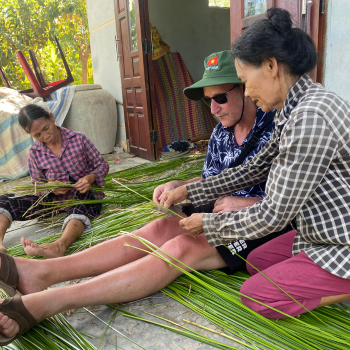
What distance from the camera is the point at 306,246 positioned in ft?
4.30

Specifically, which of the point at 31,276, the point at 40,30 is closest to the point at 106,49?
the point at 31,276

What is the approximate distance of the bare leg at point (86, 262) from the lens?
1.55 meters

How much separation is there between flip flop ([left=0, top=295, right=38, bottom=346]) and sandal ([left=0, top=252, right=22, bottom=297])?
0.19 meters

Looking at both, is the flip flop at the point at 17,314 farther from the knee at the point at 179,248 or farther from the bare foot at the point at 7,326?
the knee at the point at 179,248

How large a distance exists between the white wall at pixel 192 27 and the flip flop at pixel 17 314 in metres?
5.92

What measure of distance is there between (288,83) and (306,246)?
0.62 meters

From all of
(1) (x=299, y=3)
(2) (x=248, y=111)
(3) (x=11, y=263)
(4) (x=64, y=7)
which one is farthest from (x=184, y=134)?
(4) (x=64, y=7)

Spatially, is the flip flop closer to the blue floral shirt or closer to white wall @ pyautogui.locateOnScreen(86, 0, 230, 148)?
the blue floral shirt

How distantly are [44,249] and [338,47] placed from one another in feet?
7.30

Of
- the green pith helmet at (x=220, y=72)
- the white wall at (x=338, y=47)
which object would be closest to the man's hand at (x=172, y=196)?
the green pith helmet at (x=220, y=72)

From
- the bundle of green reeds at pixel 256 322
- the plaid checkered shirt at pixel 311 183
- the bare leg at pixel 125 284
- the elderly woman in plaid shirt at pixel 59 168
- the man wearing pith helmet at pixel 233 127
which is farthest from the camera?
the elderly woman in plaid shirt at pixel 59 168

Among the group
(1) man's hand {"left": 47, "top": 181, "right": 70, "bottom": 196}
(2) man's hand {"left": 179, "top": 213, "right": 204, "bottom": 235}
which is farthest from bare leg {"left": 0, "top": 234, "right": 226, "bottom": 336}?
(1) man's hand {"left": 47, "top": 181, "right": 70, "bottom": 196}

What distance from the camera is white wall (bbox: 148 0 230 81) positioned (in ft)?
Answer: 20.7

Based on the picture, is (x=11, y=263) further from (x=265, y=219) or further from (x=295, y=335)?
(x=295, y=335)
